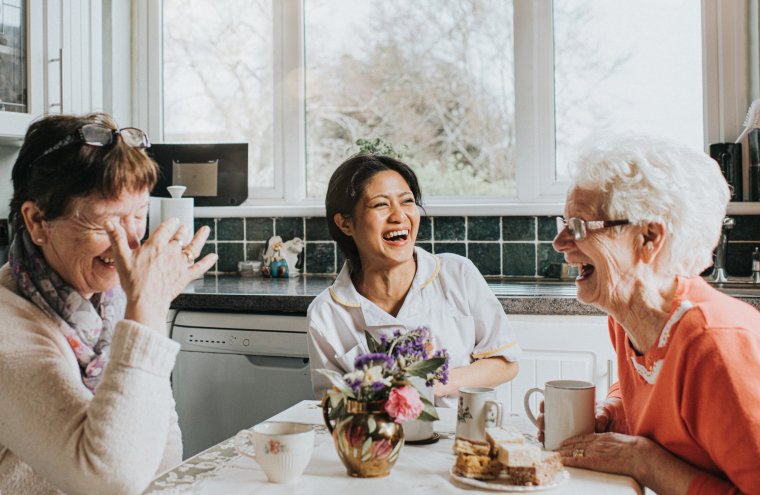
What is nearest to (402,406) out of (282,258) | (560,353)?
(560,353)

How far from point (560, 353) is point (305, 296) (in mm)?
859

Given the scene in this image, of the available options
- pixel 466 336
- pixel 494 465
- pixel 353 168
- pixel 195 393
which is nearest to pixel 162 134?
pixel 195 393

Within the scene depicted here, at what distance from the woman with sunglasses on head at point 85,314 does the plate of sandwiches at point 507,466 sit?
48cm

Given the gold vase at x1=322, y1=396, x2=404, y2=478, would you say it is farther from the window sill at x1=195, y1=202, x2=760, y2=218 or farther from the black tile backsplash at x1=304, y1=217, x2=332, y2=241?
the black tile backsplash at x1=304, y1=217, x2=332, y2=241

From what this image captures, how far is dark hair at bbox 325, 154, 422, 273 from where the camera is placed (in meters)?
2.05

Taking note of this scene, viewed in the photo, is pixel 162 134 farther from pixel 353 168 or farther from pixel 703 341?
pixel 703 341

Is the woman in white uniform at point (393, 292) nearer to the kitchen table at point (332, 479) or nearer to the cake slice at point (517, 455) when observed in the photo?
the kitchen table at point (332, 479)

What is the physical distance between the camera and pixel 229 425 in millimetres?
2666

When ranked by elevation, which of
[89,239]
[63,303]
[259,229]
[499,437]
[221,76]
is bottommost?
[499,437]

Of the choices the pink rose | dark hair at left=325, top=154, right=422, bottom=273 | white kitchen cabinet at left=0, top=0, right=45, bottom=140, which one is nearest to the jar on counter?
white kitchen cabinet at left=0, top=0, right=45, bottom=140

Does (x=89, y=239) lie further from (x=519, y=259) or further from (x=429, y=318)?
(x=519, y=259)

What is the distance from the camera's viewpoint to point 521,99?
10.3ft

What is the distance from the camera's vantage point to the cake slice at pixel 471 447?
118cm

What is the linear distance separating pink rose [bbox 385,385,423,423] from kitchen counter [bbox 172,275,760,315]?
1.31 metres
